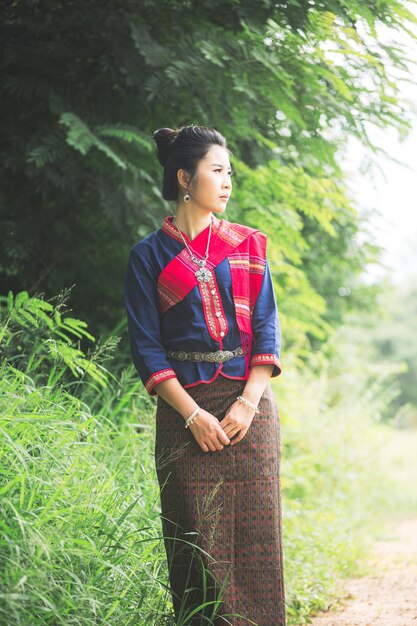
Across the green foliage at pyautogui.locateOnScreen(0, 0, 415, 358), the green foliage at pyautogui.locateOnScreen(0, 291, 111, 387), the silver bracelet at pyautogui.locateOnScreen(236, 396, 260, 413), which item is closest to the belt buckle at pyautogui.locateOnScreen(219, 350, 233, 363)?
the silver bracelet at pyautogui.locateOnScreen(236, 396, 260, 413)

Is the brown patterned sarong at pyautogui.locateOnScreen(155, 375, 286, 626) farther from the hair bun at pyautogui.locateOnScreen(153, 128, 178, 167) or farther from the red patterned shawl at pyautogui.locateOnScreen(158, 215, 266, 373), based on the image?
the hair bun at pyautogui.locateOnScreen(153, 128, 178, 167)

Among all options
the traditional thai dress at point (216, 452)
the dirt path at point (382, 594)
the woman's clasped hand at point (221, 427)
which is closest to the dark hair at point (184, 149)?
the traditional thai dress at point (216, 452)

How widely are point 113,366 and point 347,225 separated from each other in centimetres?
239

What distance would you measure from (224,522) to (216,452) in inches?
9.4

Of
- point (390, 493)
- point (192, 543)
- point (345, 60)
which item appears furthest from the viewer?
point (390, 493)

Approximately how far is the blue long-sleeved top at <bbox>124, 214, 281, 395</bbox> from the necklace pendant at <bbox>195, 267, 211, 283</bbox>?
0.11 feet

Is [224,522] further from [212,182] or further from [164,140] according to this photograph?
[164,140]

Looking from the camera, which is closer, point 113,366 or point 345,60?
point 345,60

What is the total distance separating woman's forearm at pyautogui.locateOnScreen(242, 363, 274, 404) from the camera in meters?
2.56

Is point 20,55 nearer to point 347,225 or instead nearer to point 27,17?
point 27,17

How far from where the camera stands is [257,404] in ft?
8.41

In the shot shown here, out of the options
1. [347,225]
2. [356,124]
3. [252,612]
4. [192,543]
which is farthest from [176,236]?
[347,225]

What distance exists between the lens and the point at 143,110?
14.1 feet

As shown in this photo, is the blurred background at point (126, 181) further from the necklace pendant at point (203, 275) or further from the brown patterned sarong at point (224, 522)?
the necklace pendant at point (203, 275)
